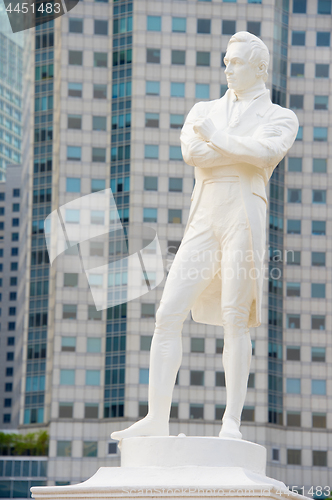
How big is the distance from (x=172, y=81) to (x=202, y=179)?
6676 cm

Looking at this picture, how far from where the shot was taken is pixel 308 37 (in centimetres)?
8062

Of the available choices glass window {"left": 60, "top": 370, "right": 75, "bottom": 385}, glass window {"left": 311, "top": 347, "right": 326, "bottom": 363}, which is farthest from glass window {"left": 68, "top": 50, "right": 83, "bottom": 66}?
glass window {"left": 311, "top": 347, "right": 326, "bottom": 363}

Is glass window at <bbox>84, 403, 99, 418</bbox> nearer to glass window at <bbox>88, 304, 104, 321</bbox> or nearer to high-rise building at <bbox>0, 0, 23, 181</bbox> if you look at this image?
glass window at <bbox>88, 304, 104, 321</bbox>

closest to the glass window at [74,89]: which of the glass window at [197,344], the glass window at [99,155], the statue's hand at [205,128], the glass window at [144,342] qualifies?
the glass window at [99,155]

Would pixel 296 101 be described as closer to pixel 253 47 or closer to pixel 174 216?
pixel 174 216

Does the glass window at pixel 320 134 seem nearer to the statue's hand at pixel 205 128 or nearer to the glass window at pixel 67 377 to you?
the glass window at pixel 67 377

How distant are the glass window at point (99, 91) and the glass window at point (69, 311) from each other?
16991 millimetres

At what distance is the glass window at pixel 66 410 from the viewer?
239 ft

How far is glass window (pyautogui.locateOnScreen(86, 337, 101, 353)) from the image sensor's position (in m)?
73.7

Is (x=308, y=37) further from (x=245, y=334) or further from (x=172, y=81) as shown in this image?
(x=245, y=334)

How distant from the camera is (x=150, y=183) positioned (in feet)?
251

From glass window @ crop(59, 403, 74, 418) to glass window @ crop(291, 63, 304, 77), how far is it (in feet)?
105

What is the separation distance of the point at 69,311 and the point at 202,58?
22.6 meters

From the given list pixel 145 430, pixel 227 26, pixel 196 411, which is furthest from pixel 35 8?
pixel 145 430
